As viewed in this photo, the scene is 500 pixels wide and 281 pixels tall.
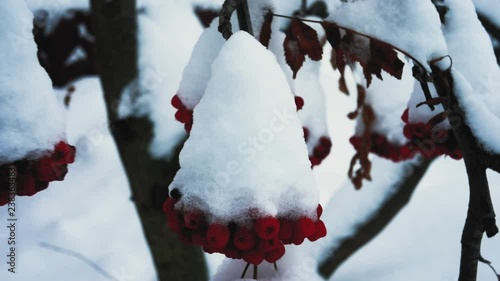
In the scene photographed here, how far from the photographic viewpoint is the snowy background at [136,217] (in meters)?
2.25

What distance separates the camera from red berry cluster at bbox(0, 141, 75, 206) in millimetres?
682

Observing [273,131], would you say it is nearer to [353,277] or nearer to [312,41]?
[312,41]

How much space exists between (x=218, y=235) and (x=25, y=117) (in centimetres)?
36

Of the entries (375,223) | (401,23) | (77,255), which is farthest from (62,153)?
(77,255)

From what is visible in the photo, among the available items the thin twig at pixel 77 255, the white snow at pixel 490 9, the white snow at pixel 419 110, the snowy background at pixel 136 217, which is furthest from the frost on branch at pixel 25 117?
the thin twig at pixel 77 255

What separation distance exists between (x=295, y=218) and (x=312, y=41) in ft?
1.12

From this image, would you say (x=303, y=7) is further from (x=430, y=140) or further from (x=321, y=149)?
(x=430, y=140)

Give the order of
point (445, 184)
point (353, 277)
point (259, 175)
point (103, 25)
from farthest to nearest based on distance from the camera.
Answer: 1. point (445, 184)
2. point (353, 277)
3. point (103, 25)
4. point (259, 175)

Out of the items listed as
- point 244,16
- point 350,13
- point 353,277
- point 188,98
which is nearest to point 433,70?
point 350,13

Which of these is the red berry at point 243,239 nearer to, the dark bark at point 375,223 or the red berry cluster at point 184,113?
the red berry cluster at point 184,113

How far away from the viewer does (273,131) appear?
1.87 feet

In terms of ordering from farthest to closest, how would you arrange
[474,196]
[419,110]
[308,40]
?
[419,110], [308,40], [474,196]

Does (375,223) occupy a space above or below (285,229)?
below

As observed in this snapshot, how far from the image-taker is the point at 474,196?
671 millimetres
